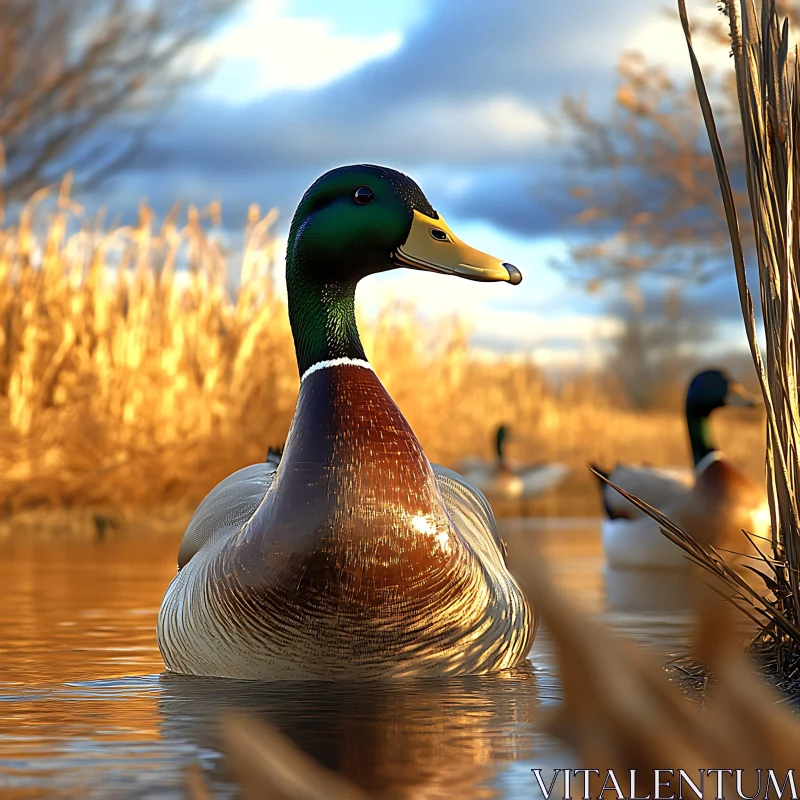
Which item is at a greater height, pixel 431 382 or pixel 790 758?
pixel 431 382

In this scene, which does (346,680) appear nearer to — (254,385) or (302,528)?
(302,528)

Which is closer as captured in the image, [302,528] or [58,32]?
[302,528]

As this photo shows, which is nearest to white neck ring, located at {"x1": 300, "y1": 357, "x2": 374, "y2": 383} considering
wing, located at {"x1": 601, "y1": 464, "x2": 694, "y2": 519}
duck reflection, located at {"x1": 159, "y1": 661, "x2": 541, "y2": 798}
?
duck reflection, located at {"x1": 159, "y1": 661, "x2": 541, "y2": 798}

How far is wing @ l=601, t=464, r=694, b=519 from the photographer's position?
11.0m

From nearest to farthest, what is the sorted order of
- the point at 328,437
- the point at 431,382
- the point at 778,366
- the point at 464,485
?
the point at 778,366 → the point at 328,437 → the point at 464,485 → the point at 431,382

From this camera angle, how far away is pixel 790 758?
55.1 inches

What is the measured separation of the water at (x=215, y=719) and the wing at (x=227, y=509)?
48 centimetres

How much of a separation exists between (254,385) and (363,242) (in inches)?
373

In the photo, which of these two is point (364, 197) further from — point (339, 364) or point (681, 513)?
point (681, 513)

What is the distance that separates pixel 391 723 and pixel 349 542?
0.60 m

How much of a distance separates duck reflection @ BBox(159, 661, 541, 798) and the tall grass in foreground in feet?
2.58

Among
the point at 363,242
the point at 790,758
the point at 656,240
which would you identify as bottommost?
the point at 790,758

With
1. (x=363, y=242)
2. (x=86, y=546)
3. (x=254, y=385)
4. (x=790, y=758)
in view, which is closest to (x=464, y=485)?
(x=363, y=242)

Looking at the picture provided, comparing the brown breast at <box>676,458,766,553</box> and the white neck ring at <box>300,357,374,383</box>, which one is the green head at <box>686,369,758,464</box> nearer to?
the brown breast at <box>676,458,766,553</box>
